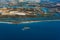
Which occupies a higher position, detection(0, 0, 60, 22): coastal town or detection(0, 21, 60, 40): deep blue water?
detection(0, 0, 60, 22): coastal town

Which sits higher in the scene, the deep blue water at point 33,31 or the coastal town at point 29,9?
the coastal town at point 29,9

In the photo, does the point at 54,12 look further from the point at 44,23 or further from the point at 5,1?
the point at 5,1

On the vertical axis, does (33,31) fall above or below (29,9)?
below
